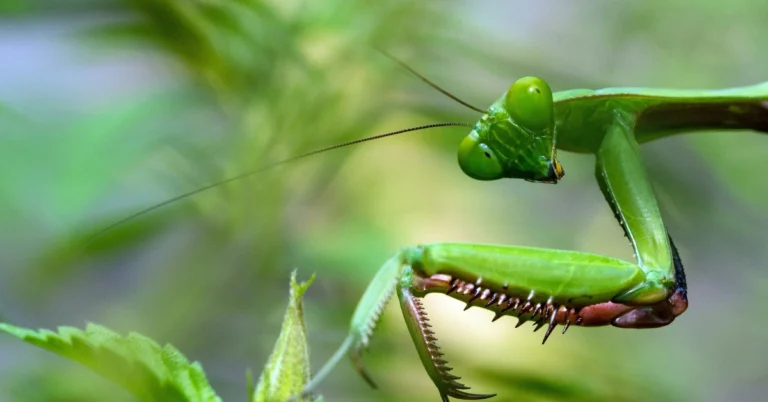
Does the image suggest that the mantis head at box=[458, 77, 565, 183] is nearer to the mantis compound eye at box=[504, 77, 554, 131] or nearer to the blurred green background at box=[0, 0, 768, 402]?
the mantis compound eye at box=[504, 77, 554, 131]

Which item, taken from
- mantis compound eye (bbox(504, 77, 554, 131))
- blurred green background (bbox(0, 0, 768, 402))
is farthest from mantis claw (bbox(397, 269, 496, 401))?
blurred green background (bbox(0, 0, 768, 402))

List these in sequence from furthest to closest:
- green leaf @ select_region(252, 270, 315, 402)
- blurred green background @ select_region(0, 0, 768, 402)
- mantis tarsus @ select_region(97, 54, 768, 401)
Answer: blurred green background @ select_region(0, 0, 768, 402), mantis tarsus @ select_region(97, 54, 768, 401), green leaf @ select_region(252, 270, 315, 402)

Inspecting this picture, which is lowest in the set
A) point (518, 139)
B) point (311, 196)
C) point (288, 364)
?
point (288, 364)

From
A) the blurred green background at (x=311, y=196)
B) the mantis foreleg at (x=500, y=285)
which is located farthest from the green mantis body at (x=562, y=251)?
the blurred green background at (x=311, y=196)

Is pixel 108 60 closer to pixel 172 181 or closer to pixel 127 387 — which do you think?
pixel 172 181

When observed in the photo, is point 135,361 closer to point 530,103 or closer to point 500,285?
point 500,285

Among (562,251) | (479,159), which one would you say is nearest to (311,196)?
(479,159)

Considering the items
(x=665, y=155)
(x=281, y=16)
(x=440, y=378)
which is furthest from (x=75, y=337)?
(x=665, y=155)
